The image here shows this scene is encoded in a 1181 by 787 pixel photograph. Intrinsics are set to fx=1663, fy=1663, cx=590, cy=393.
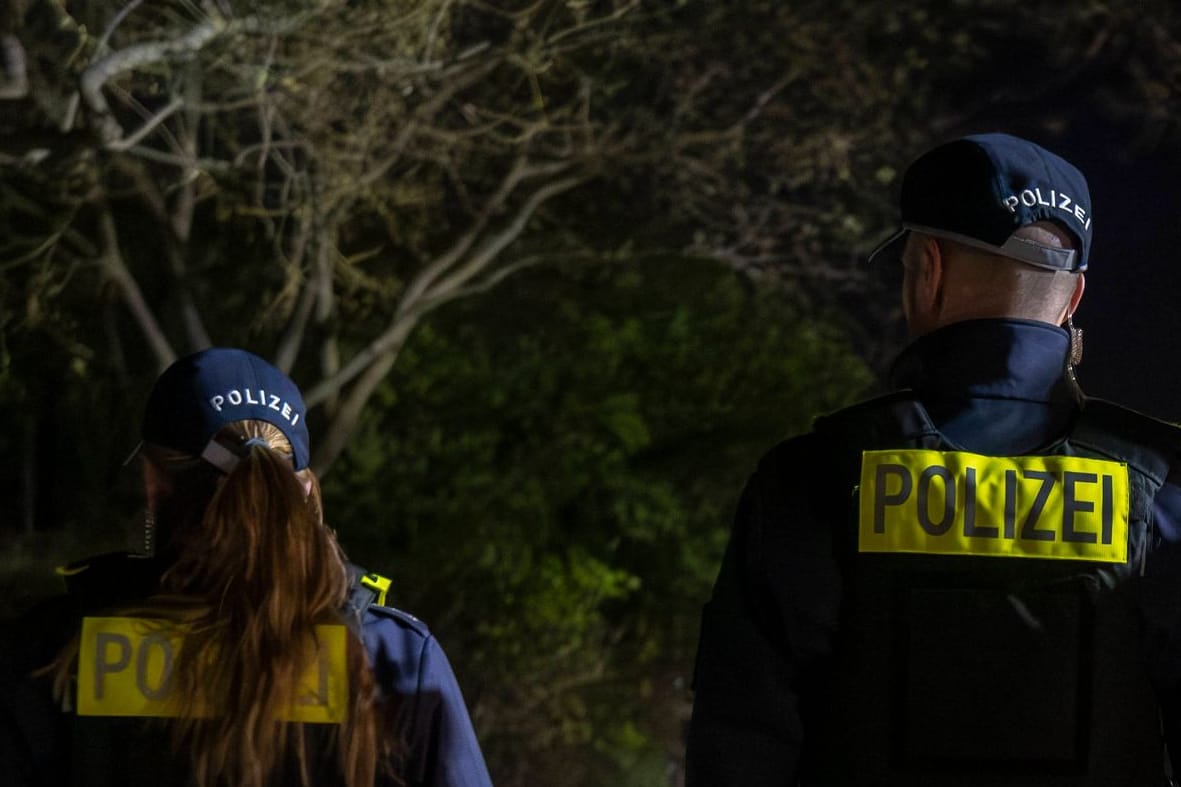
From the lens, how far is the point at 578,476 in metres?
8.44

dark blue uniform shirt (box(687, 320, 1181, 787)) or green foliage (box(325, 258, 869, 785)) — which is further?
green foliage (box(325, 258, 869, 785))

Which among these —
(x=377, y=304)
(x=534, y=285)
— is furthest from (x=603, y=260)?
(x=377, y=304)

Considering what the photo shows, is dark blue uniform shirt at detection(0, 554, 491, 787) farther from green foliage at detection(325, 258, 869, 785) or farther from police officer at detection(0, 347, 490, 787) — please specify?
green foliage at detection(325, 258, 869, 785)

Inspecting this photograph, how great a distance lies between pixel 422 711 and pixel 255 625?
250mm

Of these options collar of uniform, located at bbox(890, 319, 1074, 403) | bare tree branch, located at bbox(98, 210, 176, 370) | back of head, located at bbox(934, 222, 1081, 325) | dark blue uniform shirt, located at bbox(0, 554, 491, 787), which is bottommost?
dark blue uniform shirt, located at bbox(0, 554, 491, 787)

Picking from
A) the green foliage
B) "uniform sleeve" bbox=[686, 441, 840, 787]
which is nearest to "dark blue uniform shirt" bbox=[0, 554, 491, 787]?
"uniform sleeve" bbox=[686, 441, 840, 787]

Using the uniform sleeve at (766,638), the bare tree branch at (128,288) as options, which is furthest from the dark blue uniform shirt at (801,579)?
the bare tree branch at (128,288)

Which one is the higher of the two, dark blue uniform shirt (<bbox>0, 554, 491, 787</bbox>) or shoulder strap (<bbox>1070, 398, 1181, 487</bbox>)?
shoulder strap (<bbox>1070, 398, 1181, 487</bbox>)

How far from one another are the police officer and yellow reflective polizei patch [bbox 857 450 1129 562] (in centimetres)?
64

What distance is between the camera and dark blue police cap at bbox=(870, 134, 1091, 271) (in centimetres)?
203

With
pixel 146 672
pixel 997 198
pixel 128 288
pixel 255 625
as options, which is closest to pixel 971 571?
pixel 997 198

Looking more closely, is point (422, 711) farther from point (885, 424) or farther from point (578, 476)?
point (578, 476)

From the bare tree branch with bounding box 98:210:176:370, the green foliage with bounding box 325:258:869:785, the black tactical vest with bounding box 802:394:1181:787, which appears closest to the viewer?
the black tactical vest with bounding box 802:394:1181:787

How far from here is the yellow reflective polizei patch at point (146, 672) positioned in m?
2.02
